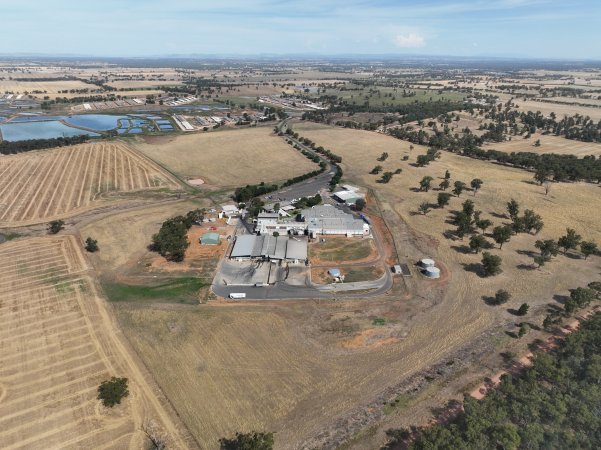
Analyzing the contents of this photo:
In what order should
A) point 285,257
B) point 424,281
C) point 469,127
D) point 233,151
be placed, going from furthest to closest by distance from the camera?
1. point 469,127
2. point 233,151
3. point 285,257
4. point 424,281

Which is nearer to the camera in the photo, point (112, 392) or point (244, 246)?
point (112, 392)

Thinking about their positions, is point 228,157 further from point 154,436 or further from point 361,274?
point 154,436

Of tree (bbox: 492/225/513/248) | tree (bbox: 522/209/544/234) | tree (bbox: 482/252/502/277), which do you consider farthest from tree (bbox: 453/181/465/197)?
tree (bbox: 482/252/502/277)

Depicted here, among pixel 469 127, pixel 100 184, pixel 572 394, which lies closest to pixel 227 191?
pixel 100 184

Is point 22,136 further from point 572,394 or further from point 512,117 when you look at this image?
point 512,117

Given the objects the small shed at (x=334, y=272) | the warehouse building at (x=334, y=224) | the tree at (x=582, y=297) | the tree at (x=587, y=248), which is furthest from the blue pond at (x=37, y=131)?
the tree at (x=582, y=297)

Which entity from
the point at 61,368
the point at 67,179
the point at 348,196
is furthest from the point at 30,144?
the point at 61,368

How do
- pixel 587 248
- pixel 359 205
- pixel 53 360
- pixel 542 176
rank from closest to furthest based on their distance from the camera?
pixel 53 360 → pixel 587 248 → pixel 359 205 → pixel 542 176
